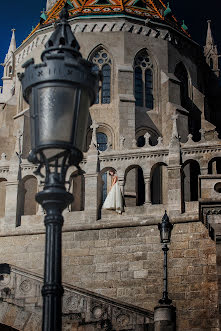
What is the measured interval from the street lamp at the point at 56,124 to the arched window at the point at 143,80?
31.5 metres

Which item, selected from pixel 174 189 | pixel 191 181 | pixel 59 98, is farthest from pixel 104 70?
pixel 59 98

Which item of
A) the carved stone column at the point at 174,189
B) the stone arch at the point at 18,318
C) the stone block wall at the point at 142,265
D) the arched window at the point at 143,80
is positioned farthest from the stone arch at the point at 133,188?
the stone arch at the point at 18,318

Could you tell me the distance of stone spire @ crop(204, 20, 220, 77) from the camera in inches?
1907

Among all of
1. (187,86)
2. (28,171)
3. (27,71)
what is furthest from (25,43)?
(27,71)

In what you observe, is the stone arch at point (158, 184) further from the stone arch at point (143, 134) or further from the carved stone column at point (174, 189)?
the carved stone column at point (174, 189)

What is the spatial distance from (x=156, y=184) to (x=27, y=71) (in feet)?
94.4

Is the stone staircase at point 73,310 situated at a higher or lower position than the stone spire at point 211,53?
lower

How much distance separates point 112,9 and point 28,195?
11024mm

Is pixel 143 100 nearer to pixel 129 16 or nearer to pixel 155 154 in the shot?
pixel 129 16

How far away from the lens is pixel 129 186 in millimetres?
38750

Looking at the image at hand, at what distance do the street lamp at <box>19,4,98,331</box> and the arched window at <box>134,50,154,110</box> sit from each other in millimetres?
31505

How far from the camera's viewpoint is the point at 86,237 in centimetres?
3219

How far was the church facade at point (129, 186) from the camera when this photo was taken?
25.8 meters

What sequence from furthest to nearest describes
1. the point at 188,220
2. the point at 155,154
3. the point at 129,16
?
the point at 129,16 < the point at 155,154 < the point at 188,220
